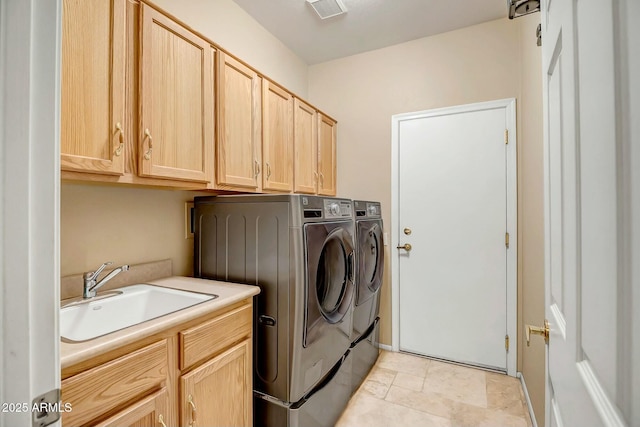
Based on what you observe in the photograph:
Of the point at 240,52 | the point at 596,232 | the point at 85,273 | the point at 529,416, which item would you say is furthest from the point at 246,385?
the point at 240,52

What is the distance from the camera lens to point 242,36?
226 centimetres

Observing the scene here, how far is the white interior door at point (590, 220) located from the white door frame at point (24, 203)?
31.2 inches

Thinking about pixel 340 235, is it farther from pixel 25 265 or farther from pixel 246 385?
pixel 25 265

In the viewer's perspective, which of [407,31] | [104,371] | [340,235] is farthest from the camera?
[407,31]

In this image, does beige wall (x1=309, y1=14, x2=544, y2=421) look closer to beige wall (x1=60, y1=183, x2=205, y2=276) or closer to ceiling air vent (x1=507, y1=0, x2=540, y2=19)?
ceiling air vent (x1=507, y1=0, x2=540, y2=19)

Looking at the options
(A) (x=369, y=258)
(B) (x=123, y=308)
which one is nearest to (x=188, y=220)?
(B) (x=123, y=308)

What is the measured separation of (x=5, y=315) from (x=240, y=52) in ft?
7.41

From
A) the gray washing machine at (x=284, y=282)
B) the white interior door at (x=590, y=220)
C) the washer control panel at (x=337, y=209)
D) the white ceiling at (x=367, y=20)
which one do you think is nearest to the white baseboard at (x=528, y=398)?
the gray washing machine at (x=284, y=282)

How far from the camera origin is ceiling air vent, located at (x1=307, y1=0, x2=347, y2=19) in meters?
2.13

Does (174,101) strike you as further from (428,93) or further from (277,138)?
(428,93)

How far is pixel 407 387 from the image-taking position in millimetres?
2160

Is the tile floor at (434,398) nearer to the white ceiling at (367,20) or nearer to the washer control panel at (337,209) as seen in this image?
the washer control panel at (337,209)

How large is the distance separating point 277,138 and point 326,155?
802 millimetres

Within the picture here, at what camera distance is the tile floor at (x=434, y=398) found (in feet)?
5.97
